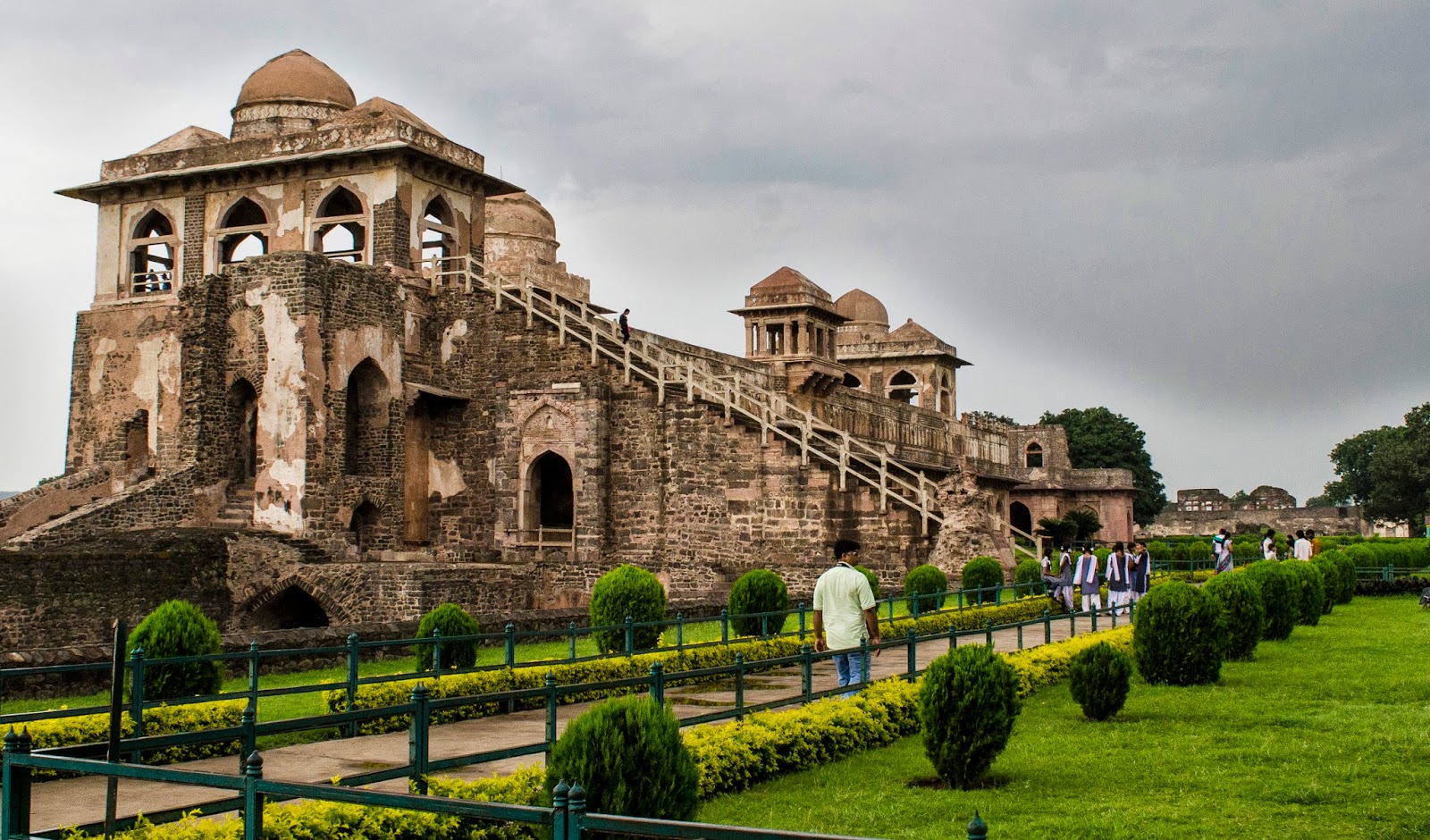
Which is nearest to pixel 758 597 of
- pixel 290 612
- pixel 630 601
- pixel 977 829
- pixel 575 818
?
pixel 630 601

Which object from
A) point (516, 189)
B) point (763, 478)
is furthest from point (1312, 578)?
point (516, 189)

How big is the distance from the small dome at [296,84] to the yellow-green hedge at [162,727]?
1074 inches

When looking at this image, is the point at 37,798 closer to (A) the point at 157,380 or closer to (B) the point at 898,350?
(A) the point at 157,380

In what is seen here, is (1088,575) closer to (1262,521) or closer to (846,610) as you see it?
(846,610)

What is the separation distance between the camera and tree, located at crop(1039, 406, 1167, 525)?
74.4 meters

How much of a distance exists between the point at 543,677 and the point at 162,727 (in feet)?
14.5

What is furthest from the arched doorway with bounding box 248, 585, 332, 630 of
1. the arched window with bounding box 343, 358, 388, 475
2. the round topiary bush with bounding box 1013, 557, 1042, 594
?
the round topiary bush with bounding box 1013, 557, 1042, 594

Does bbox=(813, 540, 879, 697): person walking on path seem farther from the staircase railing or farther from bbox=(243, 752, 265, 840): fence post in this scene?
the staircase railing

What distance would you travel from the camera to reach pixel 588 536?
30.4 m

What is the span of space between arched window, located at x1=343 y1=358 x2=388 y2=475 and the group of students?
47.9 ft

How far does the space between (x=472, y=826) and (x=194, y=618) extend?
793 centimetres

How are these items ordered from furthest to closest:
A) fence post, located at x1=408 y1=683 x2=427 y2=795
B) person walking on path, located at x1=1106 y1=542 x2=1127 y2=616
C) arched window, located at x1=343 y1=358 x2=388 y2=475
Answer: arched window, located at x1=343 y1=358 x2=388 y2=475 → person walking on path, located at x1=1106 y1=542 x2=1127 y2=616 → fence post, located at x1=408 y1=683 x2=427 y2=795

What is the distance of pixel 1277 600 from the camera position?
1941cm

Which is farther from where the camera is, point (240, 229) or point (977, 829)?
point (240, 229)
